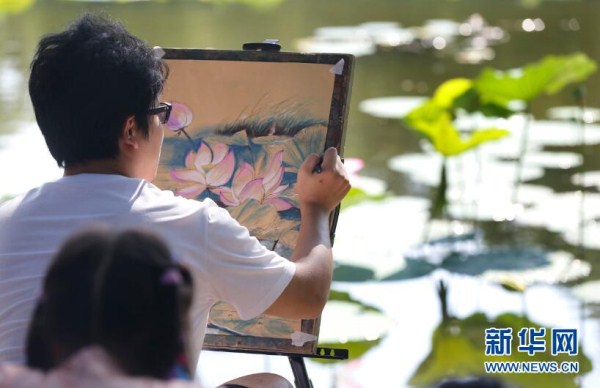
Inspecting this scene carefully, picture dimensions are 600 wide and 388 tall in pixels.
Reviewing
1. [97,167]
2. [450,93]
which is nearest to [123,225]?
[97,167]

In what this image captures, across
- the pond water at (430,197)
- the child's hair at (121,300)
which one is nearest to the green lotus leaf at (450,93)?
the pond water at (430,197)

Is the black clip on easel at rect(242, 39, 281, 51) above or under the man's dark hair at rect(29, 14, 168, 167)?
above

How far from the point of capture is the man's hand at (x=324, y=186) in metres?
1.50

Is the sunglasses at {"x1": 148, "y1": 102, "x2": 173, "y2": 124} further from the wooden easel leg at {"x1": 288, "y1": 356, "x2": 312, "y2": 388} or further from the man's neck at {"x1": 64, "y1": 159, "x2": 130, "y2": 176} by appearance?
the wooden easel leg at {"x1": 288, "y1": 356, "x2": 312, "y2": 388}

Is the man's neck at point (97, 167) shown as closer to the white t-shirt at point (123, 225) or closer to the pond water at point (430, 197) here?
the white t-shirt at point (123, 225)

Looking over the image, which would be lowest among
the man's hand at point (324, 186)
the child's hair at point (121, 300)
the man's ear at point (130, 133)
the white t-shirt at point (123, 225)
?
the child's hair at point (121, 300)

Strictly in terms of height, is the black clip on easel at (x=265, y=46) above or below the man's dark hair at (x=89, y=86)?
above

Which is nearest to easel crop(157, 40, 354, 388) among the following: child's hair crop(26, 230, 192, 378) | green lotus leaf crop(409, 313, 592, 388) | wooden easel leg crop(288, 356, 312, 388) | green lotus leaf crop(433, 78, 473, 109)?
wooden easel leg crop(288, 356, 312, 388)

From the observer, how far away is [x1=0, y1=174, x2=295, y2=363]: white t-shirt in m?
1.24

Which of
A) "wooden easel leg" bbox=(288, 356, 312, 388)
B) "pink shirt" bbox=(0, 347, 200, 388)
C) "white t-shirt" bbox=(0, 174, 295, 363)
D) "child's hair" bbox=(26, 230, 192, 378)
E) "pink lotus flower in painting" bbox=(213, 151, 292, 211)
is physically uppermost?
"pink lotus flower in painting" bbox=(213, 151, 292, 211)

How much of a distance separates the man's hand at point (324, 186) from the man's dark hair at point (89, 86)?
0.28 m

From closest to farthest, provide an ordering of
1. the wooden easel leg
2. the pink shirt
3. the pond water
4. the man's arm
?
the pink shirt, the man's arm, the wooden easel leg, the pond water

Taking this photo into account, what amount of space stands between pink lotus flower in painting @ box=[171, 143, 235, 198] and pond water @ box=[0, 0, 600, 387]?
0.80 meters

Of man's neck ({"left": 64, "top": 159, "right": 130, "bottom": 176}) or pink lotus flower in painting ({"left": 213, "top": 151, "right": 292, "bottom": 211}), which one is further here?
pink lotus flower in painting ({"left": 213, "top": 151, "right": 292, "bottom": 211})
